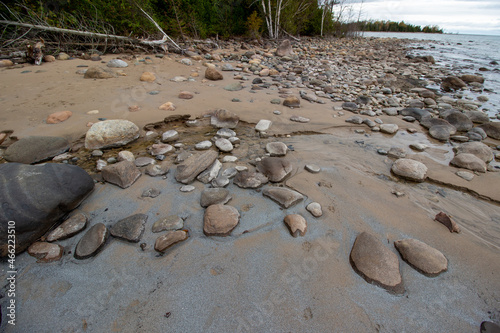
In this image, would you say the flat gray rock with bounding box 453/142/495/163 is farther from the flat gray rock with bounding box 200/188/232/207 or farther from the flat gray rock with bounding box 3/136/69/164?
the flat gray rock with bounding box 3/136/69/164

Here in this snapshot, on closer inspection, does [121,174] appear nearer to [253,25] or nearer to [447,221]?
[447,221]

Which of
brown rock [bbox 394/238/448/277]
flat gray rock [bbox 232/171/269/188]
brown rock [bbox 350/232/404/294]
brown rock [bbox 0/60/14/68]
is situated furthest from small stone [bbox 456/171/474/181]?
brown rock [bbox 0/60/14/68]

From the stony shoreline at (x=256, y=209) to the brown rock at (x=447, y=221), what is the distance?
0.20 ft

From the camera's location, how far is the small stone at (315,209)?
1.59 metres

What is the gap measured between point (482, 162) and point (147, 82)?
4968 millimetres

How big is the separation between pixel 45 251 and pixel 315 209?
174 cm

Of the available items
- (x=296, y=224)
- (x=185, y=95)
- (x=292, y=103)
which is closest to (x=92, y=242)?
(x=296, y=224)

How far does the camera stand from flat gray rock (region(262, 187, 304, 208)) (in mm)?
1651

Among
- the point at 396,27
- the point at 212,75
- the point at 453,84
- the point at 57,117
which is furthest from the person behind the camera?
the point at 396,27

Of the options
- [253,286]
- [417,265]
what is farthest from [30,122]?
[417,265]

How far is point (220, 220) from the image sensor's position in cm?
148

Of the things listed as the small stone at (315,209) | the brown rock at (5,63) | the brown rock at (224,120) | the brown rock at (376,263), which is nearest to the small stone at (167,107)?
the brown rock at (224,120)

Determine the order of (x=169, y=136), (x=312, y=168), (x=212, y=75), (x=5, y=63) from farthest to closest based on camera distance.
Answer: (x=212, y=75) → (x=5, y=63) → (x=169, y=136) → (x=312, y=168)

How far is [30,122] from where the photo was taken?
266cm
